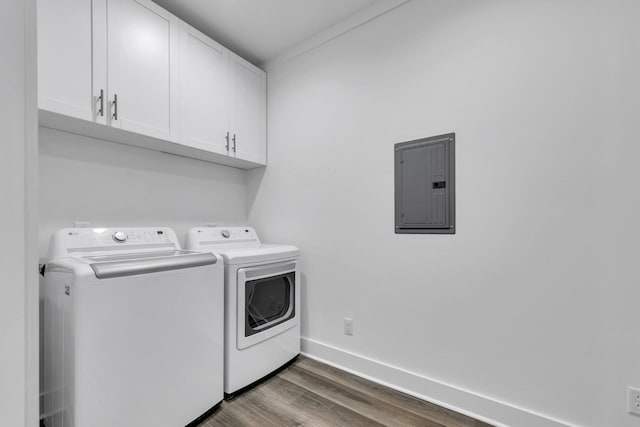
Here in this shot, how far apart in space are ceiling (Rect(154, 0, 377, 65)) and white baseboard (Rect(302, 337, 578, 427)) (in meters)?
2.45

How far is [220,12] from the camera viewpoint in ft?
6.58

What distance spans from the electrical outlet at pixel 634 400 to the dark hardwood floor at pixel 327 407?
0.62 meters

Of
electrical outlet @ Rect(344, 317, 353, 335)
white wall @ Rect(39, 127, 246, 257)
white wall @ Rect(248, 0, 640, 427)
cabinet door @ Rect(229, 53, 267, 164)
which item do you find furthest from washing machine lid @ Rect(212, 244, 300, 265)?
cabinet door @ Rect(229, 53, 267, 164)

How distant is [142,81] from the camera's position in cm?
174

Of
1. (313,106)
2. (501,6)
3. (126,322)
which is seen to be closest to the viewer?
(126,322)

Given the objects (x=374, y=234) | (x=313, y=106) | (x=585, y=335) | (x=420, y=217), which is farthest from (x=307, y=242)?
(x=585, y=335)

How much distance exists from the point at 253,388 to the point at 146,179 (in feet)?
5.36

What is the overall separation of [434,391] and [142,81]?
258 centimetres

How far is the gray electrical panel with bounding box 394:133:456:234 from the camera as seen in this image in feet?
5.51

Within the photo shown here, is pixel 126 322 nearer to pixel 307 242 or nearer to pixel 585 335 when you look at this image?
pixel 307 242

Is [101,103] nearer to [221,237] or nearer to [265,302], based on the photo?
[221,237]

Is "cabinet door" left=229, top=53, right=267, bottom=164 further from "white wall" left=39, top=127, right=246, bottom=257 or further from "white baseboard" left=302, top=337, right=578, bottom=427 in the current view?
"white baseboard" left=302, top=337, right=578, bottom=427

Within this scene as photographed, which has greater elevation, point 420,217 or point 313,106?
point 313,106

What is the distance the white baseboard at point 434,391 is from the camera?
56.7 inches
